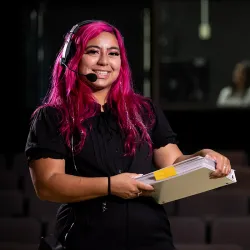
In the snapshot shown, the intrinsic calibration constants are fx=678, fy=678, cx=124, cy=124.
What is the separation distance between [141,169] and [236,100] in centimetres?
466

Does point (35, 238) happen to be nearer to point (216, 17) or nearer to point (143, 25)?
point (143, 25)

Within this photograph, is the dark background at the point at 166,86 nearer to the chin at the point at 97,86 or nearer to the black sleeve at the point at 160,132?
the black sleeve at the point at 160,132

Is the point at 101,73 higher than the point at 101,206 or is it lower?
higher

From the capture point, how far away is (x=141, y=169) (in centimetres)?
163

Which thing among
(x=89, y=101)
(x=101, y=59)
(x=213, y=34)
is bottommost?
(x=89, y=101)

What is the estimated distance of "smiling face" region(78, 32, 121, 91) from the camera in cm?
165

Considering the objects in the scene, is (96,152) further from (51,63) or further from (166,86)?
(166,86)

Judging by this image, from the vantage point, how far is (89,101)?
166 centimetres

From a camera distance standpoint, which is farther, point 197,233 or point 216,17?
point 216,17

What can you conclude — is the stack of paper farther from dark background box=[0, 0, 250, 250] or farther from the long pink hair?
dark background box=[0, 0, 250, 250]

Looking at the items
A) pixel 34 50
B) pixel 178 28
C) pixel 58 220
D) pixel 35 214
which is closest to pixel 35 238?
pixel 35 214

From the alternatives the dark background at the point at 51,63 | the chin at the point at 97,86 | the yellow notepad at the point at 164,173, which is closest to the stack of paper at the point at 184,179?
the yellow notepad at the point at 164,173

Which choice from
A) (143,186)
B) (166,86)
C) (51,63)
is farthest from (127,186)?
(166,86)

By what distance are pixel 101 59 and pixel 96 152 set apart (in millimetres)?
230
